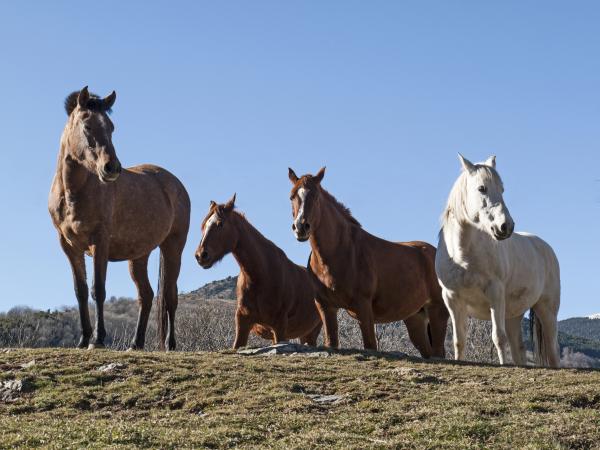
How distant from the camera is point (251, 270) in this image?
15.8 metres

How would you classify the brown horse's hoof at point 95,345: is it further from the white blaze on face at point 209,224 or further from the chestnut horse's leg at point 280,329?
the chestnut horse's leg at point 280,329

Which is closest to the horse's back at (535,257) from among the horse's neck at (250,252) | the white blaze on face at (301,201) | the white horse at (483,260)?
the white horse at (483,260)

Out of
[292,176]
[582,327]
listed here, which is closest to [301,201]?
[292,176]

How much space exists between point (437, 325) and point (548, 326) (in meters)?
2.09

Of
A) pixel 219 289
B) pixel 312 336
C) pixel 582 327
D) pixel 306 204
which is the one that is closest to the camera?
pixel 306 204

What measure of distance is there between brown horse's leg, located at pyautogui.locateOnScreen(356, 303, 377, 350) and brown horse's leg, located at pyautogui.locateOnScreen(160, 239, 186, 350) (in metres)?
3.53

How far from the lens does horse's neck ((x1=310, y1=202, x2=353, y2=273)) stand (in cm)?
1453

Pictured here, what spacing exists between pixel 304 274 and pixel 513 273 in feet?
15.4

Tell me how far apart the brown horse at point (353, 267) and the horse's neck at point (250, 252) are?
4.10 ft

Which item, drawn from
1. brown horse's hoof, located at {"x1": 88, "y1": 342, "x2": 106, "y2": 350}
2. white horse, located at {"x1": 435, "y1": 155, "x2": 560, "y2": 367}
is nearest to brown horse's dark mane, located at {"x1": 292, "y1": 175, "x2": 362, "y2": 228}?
white horse, located at {"x1": 435, "y1": 155, "x2": 560, "y2": 367}

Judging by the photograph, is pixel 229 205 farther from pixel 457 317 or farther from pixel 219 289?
pixel 219 289

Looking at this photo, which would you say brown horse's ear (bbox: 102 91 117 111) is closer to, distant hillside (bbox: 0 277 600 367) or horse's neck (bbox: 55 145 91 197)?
horse's neck (bbox: 55 145 91 197)

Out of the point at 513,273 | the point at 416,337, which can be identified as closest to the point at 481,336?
the point at 416,337

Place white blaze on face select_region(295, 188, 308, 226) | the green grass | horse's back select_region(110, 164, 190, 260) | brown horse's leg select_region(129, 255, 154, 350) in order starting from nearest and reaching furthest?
the green grass → white blaze on face select_region(295, 188, 308, 226) → horse's back select_region(110, 164, 190, 260) → brown horse's leg select_region(129, 255, 154, 350)
